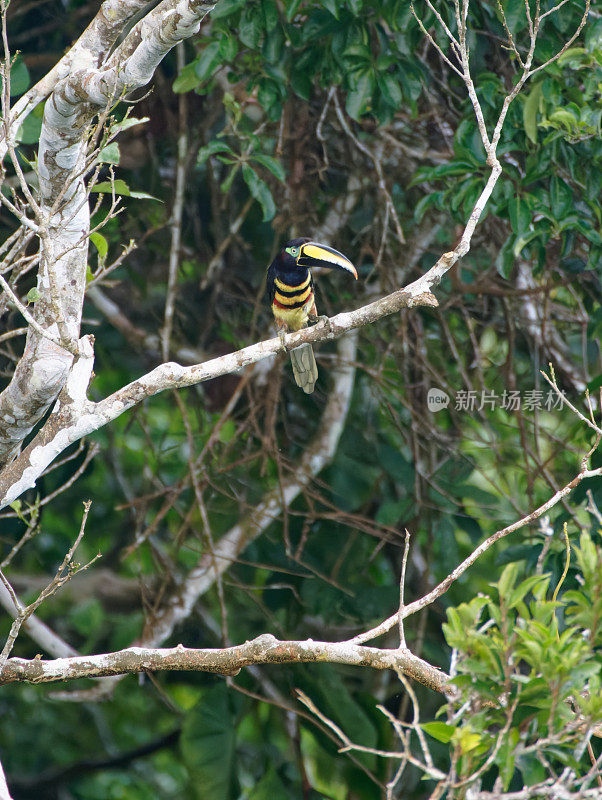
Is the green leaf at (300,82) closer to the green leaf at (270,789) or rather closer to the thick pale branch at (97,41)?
the thick pale branch at (97,41)

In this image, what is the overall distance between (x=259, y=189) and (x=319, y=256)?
36 cm

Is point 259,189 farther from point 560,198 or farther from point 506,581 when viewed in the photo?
→ point 506,581

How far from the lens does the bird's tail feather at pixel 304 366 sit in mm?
3582

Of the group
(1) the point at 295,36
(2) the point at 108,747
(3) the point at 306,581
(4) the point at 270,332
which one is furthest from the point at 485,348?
(2) the point at 108,747

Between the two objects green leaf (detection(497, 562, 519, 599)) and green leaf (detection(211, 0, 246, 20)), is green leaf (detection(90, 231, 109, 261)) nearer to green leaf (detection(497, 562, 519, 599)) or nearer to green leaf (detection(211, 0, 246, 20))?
green leaf (detection(211, 0, 246, 20))

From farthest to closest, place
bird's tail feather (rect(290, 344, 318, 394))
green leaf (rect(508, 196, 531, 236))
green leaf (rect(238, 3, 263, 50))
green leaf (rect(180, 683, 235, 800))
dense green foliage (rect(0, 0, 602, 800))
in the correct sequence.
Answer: green leaf (rect(180, 683, 235, 800)) < bird's tail feather (rect(290, 344, 318, 394)) < dense green foliage (rect(0, 0, 602, 800)) < green leaf (rect(238, 3, 263, 50)) < green leaf (rect(508, 196, 531, 236))

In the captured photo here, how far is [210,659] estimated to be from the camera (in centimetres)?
204

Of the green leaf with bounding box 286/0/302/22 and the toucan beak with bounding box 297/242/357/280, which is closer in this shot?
the green leaf with bounding box 286/0/302/22

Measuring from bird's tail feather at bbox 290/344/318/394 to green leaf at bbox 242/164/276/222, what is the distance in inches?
20.6

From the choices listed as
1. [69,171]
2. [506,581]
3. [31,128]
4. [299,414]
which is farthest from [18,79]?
[506,581]

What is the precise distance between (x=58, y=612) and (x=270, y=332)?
1702 mm

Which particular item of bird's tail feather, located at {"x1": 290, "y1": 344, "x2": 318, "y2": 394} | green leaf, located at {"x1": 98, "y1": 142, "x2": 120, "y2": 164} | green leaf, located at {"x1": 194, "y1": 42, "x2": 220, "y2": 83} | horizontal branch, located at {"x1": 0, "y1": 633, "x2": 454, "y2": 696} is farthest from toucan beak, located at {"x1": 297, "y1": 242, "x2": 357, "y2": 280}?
horizontal branch, located at {"x1": 0, "y1": 633, "x2": 454, "y2": 696}

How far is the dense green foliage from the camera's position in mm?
3346

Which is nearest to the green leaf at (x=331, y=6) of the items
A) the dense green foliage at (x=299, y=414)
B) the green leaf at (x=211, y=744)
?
the dense green foliage at (x=299, y=414)
